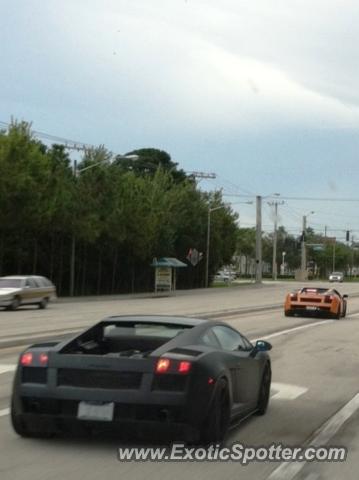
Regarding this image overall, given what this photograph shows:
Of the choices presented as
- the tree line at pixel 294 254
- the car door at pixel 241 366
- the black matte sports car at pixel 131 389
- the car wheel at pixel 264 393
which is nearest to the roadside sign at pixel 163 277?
the car wheel at pixel 264 393

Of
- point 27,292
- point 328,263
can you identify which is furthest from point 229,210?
point 328,263

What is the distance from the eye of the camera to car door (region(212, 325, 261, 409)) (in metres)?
8.33

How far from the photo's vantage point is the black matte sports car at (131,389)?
7.21 m

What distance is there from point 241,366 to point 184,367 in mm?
1410

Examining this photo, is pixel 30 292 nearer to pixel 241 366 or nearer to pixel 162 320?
pixel 162 320

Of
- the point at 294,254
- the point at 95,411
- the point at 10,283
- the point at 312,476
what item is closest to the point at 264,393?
the point at 312,476

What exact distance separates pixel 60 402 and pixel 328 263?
577 ft

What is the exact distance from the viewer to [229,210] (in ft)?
292

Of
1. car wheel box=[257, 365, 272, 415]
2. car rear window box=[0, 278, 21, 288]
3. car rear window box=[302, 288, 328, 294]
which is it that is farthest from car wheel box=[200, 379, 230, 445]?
car rear window box=[0, 278, 21, 288]

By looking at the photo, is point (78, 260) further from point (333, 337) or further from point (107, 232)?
point (333, 337)

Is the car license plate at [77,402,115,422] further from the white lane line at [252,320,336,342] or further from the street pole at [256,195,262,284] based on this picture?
the street pole at [256,195,262,284]

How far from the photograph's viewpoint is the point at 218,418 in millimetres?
7555

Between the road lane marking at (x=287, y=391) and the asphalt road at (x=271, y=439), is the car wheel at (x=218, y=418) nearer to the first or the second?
the asphalt road at (x=271, y=439)

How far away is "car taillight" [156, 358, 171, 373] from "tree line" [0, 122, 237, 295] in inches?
1477
